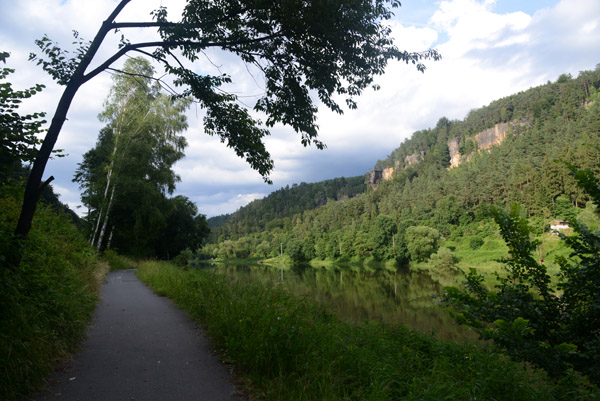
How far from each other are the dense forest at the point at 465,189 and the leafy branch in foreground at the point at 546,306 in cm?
60

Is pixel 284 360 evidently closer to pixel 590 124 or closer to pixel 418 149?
pixel 590 124

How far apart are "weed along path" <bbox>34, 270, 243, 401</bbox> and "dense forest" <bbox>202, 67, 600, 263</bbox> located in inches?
184

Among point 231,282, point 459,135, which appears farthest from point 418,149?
point 231,282

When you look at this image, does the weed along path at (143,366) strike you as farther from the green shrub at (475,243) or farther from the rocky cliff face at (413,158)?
the rocky cliff face at (413,158)

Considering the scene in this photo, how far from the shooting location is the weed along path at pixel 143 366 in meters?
3.35

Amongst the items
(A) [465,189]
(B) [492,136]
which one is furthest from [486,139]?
(A) [465,189]

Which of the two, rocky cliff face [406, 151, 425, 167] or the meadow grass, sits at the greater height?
rocky cliff face [406, 151, 425, 167]

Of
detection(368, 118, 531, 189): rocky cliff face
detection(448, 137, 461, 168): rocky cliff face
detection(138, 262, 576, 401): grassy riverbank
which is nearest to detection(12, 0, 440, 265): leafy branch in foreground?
detection(138, 262, 576, 401): grassy riverbank

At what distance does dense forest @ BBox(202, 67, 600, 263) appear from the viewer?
60688 millimetres

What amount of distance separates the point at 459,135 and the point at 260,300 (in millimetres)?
180389

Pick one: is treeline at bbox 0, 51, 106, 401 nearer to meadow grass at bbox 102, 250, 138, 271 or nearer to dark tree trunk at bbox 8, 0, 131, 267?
dark tree trunk at bbox 8, 0, 131, 267

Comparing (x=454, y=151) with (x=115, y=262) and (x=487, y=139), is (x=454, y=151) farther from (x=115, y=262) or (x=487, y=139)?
(x=115, y=262)

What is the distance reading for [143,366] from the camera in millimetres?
4094

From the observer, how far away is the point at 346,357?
13.1ft
